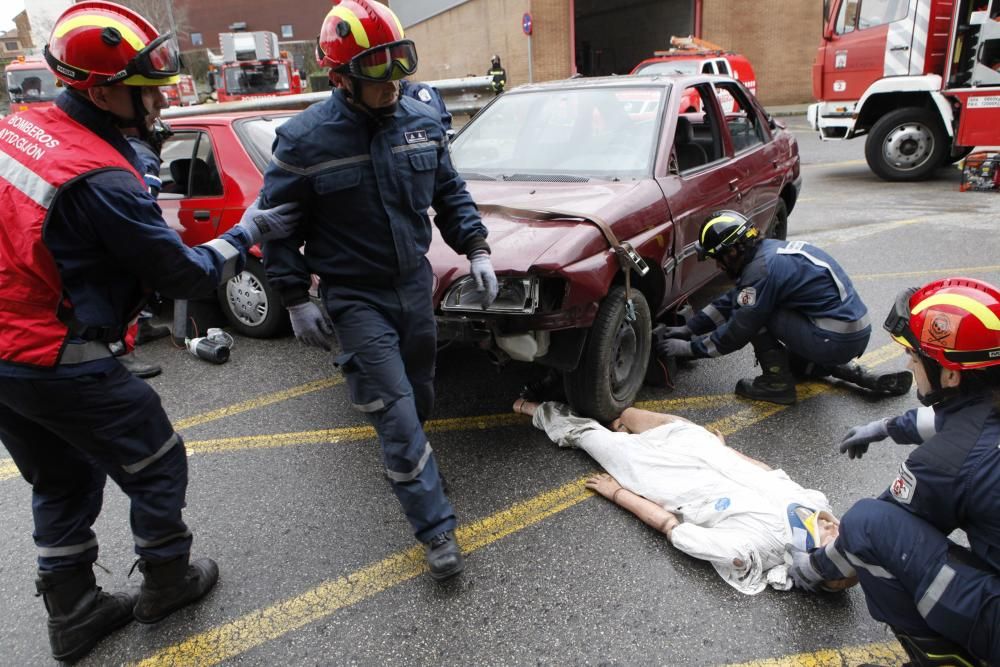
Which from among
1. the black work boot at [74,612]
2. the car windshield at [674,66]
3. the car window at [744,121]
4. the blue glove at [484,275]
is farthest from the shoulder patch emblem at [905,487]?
the car windshield at [674,66]

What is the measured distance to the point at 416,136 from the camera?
2588mm

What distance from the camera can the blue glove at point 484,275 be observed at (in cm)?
282

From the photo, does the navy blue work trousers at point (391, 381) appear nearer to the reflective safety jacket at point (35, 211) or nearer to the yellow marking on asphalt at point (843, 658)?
the reflective safety jacket at point (35, 211)

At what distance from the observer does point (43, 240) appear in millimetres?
1871

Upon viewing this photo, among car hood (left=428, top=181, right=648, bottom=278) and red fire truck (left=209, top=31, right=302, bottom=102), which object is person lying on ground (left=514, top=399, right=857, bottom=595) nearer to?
car hood (left=428, top=181, right=648, bottom=278)

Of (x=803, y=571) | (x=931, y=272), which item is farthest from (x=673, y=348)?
(x=931, y=272)

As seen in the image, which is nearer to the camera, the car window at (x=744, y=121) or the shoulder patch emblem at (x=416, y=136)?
the shoulder patch emblem at (x=416, y=136)

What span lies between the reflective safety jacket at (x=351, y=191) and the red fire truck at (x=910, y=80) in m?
9.45

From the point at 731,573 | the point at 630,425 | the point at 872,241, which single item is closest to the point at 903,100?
the point at 872,241

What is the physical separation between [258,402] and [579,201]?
226 cm

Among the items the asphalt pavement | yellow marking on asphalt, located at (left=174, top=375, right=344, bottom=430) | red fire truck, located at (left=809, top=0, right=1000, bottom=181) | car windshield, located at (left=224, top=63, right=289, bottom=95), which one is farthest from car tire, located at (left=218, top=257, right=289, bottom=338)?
car windshield, located at (left=224, top=63, right=289, bottom=95)

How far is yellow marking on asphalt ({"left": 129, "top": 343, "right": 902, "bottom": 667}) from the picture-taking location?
2.31 metres

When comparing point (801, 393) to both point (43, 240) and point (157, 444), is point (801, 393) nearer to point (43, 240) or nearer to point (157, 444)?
point (157, 444)

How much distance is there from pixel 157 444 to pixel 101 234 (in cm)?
71
